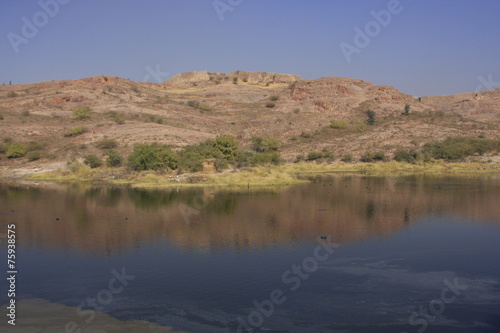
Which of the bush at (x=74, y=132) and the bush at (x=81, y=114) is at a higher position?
the bush at (x=81, y=114)

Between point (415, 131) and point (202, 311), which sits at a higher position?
point (415, 131)

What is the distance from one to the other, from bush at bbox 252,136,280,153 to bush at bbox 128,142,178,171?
848 inches

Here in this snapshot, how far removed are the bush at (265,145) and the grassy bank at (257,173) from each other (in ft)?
25.8

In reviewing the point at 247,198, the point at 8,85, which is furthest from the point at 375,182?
the point at 8,85

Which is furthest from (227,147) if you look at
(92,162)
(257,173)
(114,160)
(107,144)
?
(107,144)

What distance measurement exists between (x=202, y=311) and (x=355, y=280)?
467 cm

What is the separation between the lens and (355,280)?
13.5m

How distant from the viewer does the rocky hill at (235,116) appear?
59.1m

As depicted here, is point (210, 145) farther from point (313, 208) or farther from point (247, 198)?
point (313, 208)

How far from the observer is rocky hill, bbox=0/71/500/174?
59.1 m

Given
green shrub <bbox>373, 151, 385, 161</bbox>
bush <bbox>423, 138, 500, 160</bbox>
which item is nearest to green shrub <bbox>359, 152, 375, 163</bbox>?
green shrub <bbox>373, 151, 385, 161</bbox>

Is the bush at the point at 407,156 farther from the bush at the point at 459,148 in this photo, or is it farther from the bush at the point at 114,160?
the bush at the point at 114,160

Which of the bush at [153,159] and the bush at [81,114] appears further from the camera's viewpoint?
the bush at [81,114]

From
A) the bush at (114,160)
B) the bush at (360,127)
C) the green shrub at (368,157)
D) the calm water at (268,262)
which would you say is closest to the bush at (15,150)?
the bush at (114,160)
